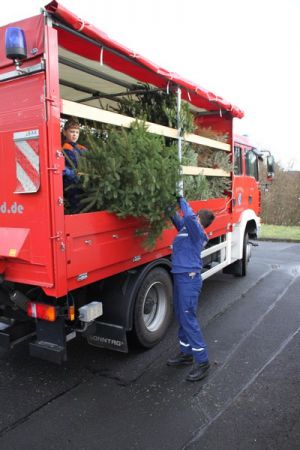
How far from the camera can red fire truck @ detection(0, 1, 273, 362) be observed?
295cm

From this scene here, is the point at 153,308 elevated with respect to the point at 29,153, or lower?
lower

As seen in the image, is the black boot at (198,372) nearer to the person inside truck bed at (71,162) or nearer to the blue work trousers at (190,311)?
the blue work trousers at (190,311)

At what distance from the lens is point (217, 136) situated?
639 centimetres

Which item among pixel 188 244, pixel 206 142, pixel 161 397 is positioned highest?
pixel 206 142

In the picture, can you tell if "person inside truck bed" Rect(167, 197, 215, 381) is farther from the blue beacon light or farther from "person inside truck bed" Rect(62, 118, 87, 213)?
the blue beacon light

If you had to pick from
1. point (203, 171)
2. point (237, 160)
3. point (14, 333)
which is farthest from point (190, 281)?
point (237, 160)

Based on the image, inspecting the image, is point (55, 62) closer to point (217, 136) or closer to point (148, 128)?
point (148, 128)

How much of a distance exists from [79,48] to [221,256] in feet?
13.5

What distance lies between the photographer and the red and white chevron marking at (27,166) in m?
3.00

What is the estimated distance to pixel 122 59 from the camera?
12.8ft

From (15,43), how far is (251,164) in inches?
234

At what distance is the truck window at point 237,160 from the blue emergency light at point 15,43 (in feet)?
15.3

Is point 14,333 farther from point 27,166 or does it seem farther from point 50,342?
point 27,166

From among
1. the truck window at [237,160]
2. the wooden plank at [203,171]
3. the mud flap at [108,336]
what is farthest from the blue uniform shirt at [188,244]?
the truck window at [237,160]
